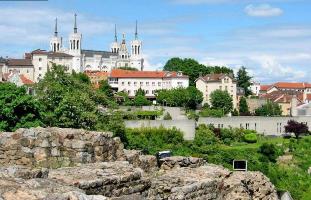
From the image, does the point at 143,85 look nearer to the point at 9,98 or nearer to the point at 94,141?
the point at 9,98

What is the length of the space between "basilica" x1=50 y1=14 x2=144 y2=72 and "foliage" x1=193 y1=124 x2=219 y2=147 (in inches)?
4083

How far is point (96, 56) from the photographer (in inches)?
6860

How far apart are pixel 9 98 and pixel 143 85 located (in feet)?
340

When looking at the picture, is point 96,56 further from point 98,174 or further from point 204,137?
point 98,174

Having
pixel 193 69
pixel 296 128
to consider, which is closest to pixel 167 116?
pixel 296 128

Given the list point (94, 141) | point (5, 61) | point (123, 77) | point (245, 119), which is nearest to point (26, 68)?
point (5, 61)

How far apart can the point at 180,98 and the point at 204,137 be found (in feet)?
139

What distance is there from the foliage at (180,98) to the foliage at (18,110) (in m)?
69.6

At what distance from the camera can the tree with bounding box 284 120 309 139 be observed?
7212cm

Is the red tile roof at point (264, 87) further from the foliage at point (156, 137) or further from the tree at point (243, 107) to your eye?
the foliage at point (156, 137)

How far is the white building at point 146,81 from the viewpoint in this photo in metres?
132

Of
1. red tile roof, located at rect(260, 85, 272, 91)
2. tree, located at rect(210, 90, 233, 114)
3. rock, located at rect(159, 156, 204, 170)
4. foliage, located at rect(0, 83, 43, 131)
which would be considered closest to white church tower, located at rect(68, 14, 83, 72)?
red tile roof, located at rect(260, 85, 272, 91)

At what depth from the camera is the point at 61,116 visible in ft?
105

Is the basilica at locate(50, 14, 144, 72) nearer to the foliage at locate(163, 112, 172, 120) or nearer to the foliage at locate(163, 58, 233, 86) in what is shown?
the foliage at locate(163, 58, 233, 86)
